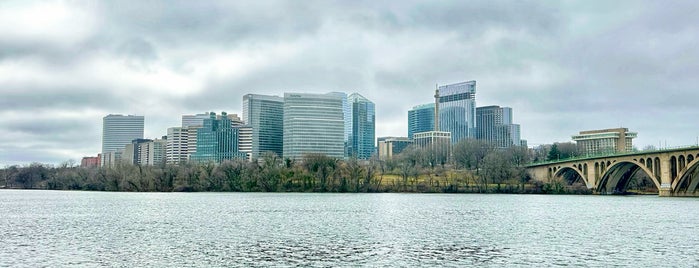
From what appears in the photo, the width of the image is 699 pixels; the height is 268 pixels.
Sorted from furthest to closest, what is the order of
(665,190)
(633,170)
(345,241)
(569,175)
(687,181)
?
(569,175) → (633,170) → (687,181) → (665,190) → (345,241)

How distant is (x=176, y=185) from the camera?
17550cm

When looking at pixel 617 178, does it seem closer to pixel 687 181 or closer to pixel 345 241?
pixel 687 181

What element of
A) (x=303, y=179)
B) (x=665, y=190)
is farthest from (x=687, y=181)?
(x=303, y=179)

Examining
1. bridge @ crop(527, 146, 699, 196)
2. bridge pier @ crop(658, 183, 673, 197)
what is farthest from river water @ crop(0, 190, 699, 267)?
bridge pier @ crop(658, 183, 673, 197)

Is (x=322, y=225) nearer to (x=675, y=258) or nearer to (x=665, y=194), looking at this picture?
(x=675, y=258)

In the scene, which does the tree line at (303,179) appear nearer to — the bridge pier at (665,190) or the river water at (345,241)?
the bridge pier at (665,190)

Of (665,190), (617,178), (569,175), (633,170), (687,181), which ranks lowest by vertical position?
(665,190)

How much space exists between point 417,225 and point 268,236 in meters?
17.0

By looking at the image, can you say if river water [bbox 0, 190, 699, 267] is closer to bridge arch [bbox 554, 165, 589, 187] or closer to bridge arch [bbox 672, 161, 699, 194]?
bridge arch [bbox 672, 161, 699, 194]

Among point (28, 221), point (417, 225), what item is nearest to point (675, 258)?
point (417, 225)

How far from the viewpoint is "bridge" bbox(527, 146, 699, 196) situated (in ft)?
422

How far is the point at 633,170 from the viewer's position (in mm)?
161000

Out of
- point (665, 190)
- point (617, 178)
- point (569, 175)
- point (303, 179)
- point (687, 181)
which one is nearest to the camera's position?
point (665, 190)

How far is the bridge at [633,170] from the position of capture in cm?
12850
